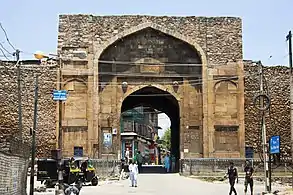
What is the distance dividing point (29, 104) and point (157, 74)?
8.01 m

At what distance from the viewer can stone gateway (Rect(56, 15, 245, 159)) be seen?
3189 centimetres

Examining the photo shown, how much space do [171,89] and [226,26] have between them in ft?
16.8

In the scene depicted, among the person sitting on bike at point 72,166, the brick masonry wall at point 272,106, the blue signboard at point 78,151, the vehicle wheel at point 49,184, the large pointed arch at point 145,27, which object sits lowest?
the vehicle wheel at point 49,184

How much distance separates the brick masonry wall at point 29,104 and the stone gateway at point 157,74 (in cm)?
122

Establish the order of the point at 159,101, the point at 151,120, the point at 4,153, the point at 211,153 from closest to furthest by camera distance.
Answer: the point at 4,153 → the point at 211,153 → the point at 159,101 → the point at 151,120

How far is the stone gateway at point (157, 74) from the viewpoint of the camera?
105ft

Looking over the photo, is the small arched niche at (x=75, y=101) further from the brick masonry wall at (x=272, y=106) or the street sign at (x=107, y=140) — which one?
the brick masonry wall at (x=272, y=106)

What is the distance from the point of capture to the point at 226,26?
108 ft

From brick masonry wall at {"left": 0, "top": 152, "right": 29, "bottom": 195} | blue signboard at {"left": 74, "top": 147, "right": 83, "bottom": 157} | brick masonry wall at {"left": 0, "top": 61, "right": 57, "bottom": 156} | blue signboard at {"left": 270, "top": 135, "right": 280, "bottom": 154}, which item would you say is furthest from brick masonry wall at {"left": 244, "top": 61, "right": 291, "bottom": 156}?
brick masonry wall at {"left": 0, "top": 152, "right": 29, "bottom": 195}

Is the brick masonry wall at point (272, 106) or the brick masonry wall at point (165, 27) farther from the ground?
the brick masonry wall at point (165, 27)

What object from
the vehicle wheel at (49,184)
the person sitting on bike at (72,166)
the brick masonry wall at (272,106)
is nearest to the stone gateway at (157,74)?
the brick masonry wall at (272,106)

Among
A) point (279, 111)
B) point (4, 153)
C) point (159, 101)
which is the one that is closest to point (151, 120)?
point (159, 101)

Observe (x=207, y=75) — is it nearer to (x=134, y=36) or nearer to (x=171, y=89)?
(x=171, y=89)

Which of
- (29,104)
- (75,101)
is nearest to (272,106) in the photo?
(75,101)
